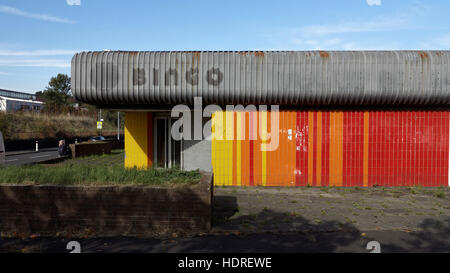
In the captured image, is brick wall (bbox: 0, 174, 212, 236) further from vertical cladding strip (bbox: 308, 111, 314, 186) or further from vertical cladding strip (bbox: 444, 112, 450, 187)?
vertical cladding strip (bbox: 444, 112, 450, 187)

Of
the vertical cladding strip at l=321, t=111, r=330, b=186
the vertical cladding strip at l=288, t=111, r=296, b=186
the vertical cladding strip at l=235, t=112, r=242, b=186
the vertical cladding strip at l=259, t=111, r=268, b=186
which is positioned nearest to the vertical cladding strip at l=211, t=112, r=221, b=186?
the vertical cladding strip at l=235, t=112, r=242, b=186

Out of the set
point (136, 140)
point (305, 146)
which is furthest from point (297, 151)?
point (136, 140)

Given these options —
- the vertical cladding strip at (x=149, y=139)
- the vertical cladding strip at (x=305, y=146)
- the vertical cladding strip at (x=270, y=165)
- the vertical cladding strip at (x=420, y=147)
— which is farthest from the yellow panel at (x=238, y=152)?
the vertical cladding strip at (x=420, y=147)

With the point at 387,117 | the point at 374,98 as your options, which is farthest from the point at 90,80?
the point at 387,117

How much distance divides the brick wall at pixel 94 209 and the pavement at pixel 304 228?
11.1 inches

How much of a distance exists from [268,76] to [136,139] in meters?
5.92

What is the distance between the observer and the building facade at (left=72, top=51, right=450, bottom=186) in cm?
1155

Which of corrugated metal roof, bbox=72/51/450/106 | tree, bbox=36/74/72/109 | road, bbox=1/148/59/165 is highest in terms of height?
tree, bbox=36/74/72/109

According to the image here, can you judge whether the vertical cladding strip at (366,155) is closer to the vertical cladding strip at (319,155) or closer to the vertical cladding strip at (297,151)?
the vertical cladding strip at (319,155)

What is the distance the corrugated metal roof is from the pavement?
3.63m

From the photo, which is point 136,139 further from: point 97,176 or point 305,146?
point 305,146

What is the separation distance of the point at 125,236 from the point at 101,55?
7.55 metres

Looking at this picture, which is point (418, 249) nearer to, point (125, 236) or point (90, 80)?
point (125, 236)

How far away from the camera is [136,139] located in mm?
13430
